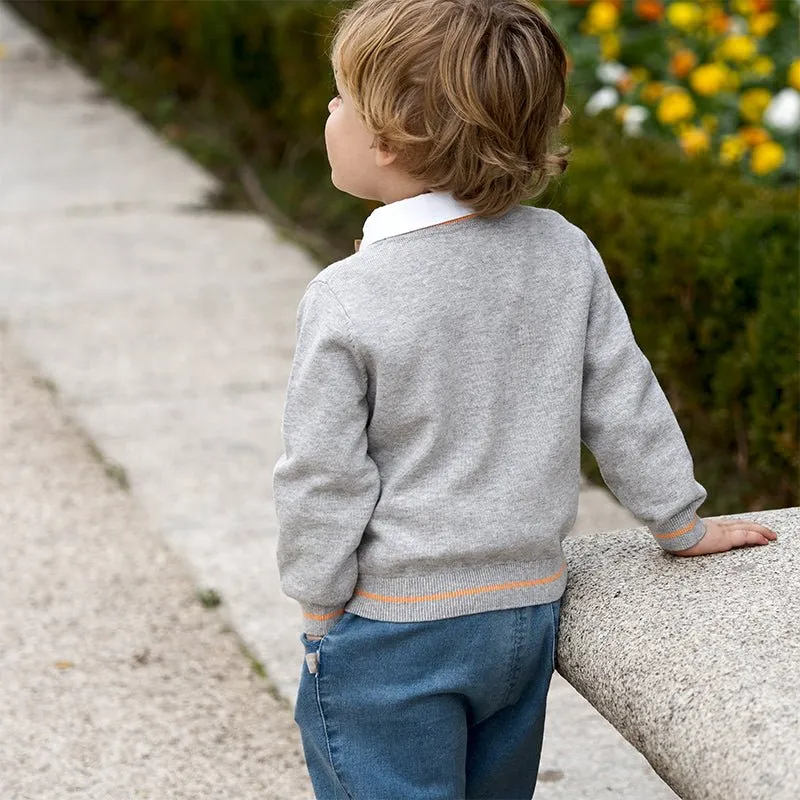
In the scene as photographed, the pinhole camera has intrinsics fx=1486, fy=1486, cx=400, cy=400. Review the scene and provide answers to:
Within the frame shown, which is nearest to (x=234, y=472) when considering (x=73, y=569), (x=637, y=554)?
(x=73, y=569)

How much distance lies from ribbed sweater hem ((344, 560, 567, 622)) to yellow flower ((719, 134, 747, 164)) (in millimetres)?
2792

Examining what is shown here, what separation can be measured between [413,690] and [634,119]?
3305 mm

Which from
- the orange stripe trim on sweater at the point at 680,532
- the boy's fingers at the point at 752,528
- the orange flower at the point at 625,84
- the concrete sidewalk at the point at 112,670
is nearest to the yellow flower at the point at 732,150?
the orange flower at the point at 625,84

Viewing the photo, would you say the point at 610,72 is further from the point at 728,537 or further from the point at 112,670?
the point at 728,537

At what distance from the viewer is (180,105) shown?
7.32 m

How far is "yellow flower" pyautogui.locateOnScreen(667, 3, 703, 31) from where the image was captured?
5.11 meters

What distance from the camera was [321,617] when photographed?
1.92 metres

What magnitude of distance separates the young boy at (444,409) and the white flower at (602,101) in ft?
9.79

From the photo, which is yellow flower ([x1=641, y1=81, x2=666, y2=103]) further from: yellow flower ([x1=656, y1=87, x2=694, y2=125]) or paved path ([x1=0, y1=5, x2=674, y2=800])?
paved path ([x1=0, y1=5, x2=674, y2=800])

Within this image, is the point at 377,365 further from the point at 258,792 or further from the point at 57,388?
the point at 57,388

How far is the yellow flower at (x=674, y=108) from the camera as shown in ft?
15.7

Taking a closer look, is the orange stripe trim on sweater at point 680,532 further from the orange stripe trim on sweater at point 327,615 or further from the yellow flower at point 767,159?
the yellow flower at point 767,159

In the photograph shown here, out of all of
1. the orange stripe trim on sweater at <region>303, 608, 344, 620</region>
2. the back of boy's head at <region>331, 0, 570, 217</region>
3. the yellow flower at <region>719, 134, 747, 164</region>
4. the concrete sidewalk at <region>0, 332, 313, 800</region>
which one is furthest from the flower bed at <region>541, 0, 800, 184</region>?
the orange stripe trim on sweater at <region>303, 608, 344, 620</region>

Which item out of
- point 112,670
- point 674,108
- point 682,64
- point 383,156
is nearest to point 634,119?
point 674,108
